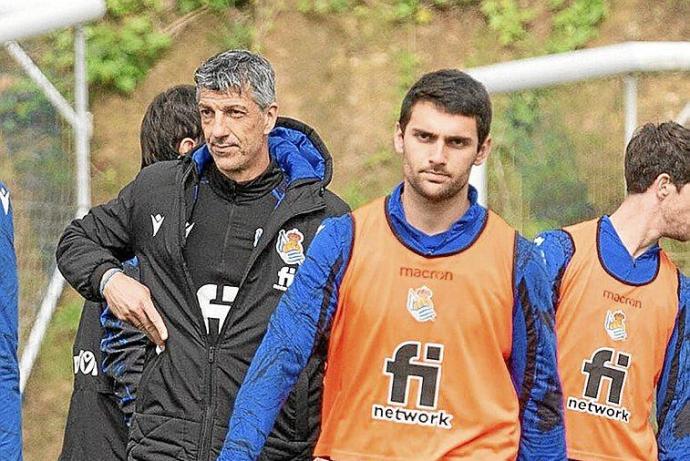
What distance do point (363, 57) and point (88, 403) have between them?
213 inches

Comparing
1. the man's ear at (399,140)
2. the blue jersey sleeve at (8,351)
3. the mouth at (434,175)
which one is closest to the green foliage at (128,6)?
the blue jersey sleeve at (8,351)

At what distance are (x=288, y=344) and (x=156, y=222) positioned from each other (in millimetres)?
975

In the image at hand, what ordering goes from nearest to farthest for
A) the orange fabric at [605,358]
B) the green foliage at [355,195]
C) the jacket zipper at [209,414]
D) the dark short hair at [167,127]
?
1. the jacket zipper at [209,414]
2. the orange fabric at [605,358]
3. the dark short hair at [167,127]
4. the green foliage at [355,195]

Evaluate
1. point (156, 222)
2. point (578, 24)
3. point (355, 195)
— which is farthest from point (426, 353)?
point (578, 24)

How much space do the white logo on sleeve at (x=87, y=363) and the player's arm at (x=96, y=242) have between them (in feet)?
1.78

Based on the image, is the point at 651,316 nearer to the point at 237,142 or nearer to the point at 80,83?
the point at 237,142

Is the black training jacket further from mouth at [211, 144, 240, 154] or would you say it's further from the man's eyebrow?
the man's eyebrow

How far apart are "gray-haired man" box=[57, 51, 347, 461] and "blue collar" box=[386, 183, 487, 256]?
0.67 m

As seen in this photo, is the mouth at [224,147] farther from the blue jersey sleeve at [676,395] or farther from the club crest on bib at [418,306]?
the blue jersey sleeve at [676,395]

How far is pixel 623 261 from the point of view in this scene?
584 centimetres

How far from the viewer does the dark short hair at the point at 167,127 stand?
605 centimetres

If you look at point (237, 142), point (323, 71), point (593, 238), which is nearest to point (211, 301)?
point (237, 142)

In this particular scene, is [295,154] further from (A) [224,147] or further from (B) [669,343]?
(B) [669,343]

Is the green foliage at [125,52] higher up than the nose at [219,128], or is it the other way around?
the green foliage at [125,52]
